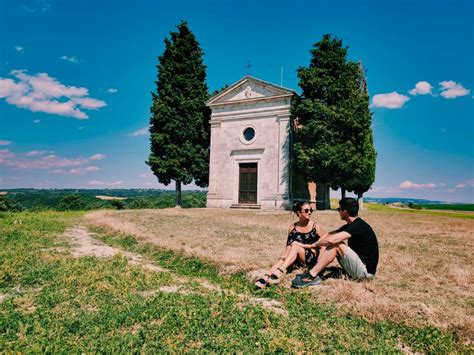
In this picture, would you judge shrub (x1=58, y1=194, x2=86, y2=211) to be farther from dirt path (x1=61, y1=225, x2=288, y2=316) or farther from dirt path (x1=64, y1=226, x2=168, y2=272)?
dirt path (x1=64, y1=226, x2=168, y2=272)

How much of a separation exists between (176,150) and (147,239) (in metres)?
14.3

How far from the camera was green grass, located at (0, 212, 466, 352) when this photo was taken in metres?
2.86

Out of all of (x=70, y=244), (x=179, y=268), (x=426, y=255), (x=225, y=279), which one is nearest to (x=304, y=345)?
(x=225, y=279)

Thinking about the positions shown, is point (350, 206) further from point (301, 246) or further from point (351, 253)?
point (301, 246)

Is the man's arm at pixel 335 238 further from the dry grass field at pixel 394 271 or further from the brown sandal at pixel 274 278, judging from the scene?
the brown sandal at pixel 274 278

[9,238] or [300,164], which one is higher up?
[300,164]

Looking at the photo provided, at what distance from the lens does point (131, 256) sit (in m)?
6.82

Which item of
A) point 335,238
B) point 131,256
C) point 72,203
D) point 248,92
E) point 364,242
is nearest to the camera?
point 335,238

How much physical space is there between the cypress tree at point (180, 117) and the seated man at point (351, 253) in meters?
18.0

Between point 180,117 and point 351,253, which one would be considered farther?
point 180,117

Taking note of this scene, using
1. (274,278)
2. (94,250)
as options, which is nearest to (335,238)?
(274,278)

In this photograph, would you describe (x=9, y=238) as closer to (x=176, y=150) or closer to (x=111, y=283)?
(x=111, y=283)

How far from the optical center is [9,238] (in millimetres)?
8312

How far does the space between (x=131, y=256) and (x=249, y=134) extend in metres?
16.4
